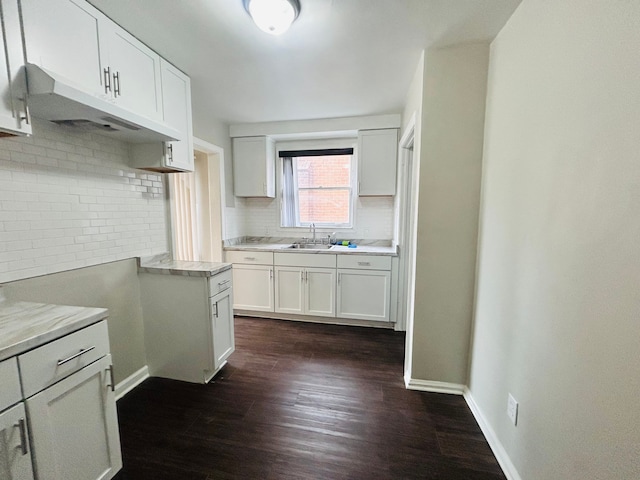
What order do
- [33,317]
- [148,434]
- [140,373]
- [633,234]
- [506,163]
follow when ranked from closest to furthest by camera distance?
[633,234]
[33,317]
[506,163]
[148,434]
[140,373]

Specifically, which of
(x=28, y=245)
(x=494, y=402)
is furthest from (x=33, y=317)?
(x=494, y=402)

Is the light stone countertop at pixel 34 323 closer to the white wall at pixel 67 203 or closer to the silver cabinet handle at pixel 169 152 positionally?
the white wall at pixel 67 203

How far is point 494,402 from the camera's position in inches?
60.6

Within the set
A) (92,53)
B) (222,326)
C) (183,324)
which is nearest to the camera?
(92,53)

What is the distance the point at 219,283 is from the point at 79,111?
134 centimetres

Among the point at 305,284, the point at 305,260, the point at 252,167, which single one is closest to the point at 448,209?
the point at 305,260

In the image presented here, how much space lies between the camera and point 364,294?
302 centimetres

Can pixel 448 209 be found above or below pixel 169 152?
below

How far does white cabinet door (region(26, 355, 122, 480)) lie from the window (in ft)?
9.20

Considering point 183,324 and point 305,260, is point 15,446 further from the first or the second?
point 305,260

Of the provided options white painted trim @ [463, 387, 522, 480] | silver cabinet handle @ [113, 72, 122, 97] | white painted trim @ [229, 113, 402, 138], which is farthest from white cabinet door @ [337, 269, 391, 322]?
silver cabinet handle @ [113, 72, 122, 97]

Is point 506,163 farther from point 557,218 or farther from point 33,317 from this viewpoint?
point 33,317

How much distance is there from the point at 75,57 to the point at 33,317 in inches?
51.3

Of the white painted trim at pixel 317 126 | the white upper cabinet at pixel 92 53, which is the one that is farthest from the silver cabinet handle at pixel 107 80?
the white painted trim at pixel 317 126
